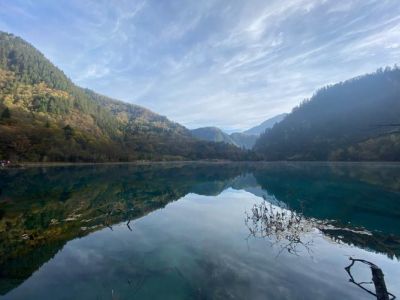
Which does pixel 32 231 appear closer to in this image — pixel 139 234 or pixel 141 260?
pixel 139 234

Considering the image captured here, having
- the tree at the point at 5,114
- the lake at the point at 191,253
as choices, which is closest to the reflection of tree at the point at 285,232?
the lake at the point at 191,253

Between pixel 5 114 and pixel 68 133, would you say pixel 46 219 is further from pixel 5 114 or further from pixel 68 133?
pixel 5 114

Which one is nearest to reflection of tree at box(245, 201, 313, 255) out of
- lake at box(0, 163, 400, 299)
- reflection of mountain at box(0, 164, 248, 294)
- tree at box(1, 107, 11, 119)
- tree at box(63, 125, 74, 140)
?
lake at box(0, 163, 400, 299)

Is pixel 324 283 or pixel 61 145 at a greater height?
pixel 61 145

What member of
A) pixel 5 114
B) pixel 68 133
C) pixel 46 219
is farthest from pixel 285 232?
pixel 5 114

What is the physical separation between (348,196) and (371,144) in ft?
531

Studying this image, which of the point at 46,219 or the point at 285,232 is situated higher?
the point at 46,219

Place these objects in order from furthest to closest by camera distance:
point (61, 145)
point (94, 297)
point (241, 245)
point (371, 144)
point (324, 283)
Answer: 1. point (371, 144)
2. point (61, 145)
3. point (241, 245)
4. point (324, 283)
5. point (94, 297)

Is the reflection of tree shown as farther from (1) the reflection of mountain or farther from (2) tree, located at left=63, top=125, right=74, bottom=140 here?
(2) tree, located at left=63, top=125, right=74, bottom=140

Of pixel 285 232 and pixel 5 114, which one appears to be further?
pixel 5 114

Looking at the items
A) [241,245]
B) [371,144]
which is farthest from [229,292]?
[371,144]

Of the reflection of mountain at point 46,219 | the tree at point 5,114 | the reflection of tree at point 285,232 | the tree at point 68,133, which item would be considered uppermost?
the tree at point 5,114

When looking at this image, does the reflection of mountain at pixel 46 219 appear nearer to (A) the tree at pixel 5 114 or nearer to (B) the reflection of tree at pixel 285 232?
(B) the reflection of tree at pixel 285 232

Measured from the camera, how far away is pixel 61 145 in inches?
6452
